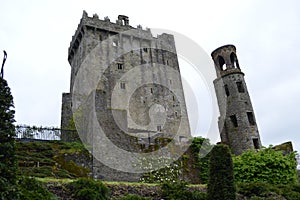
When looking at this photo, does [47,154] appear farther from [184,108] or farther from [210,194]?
[184,108]

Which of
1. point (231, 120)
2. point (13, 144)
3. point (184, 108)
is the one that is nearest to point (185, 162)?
point (231, 120)

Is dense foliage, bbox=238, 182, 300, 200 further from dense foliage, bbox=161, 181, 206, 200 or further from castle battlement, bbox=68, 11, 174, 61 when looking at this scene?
castle battlement, bbox=68, 11, 174, 61

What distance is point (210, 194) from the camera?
39.8ft

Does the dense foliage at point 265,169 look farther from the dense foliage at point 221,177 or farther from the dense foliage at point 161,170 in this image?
the dense foliage at point 221,177

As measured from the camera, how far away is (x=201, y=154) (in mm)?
23109

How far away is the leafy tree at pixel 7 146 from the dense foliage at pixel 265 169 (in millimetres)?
16399

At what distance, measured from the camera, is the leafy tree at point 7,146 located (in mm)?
7977

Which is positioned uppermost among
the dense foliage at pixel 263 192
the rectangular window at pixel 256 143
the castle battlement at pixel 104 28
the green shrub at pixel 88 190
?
the castle battlement at pixel 104 28

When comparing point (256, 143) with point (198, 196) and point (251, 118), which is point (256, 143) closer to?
point (251, 118)

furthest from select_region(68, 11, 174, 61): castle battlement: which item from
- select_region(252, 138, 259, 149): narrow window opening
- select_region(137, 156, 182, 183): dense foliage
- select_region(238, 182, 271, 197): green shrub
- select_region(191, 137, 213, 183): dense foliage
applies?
select_region(238, 182, 271, 197): green shrub

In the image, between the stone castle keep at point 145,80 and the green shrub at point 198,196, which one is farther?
the stone castle keep at point 145,80

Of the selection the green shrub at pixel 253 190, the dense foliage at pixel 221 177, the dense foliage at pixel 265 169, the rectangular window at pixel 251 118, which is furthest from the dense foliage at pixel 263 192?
the rectangular window at pixel 251 118

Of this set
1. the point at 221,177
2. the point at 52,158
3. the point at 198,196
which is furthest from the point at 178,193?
the point at 52,158

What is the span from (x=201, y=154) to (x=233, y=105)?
1181 centimetres
